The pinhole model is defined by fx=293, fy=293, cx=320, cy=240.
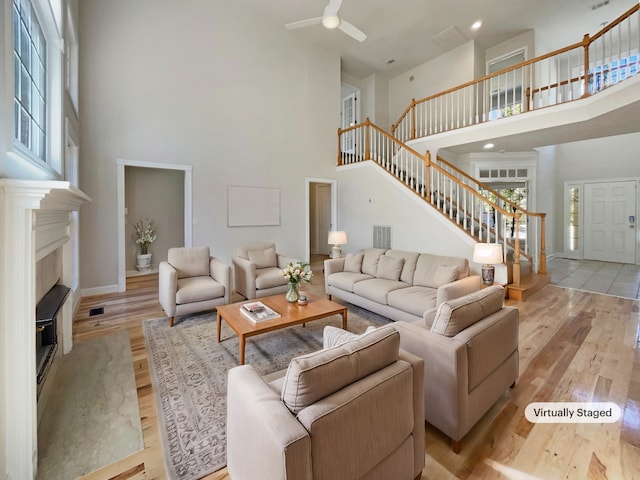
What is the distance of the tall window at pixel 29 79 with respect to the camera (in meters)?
2.12

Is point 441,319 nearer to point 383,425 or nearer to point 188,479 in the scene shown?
point 383,425

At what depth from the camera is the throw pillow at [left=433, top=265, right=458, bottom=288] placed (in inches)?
140

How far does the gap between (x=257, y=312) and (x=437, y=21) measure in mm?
7093

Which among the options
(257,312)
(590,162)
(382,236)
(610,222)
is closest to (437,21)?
(382,236)

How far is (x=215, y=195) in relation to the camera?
5809mm

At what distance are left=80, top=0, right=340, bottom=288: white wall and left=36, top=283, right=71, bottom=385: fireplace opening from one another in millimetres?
2890

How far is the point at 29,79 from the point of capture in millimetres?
2420

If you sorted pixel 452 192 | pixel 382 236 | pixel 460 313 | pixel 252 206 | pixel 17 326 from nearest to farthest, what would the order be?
pixel 17 326 < pixel 460 313 < pixel 452 192 < pixel 252 206 < pixel 382 236

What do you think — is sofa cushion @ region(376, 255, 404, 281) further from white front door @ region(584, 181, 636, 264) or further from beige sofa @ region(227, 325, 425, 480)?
white front door @ region(584, 181, 636, 264)

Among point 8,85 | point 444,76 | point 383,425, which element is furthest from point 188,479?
point 444,76

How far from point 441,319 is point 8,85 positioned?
108 inches

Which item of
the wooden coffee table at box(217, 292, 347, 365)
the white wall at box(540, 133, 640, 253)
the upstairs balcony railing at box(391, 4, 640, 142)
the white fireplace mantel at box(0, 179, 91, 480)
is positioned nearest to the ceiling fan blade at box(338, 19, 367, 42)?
the upstairs balcony railing at box(391, 4, 640, 142)

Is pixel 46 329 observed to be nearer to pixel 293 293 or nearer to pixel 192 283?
pixel 192 283

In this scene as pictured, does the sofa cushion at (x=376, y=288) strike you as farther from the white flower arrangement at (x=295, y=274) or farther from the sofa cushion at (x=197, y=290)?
the sofa cushion at (x=197, y=290)
